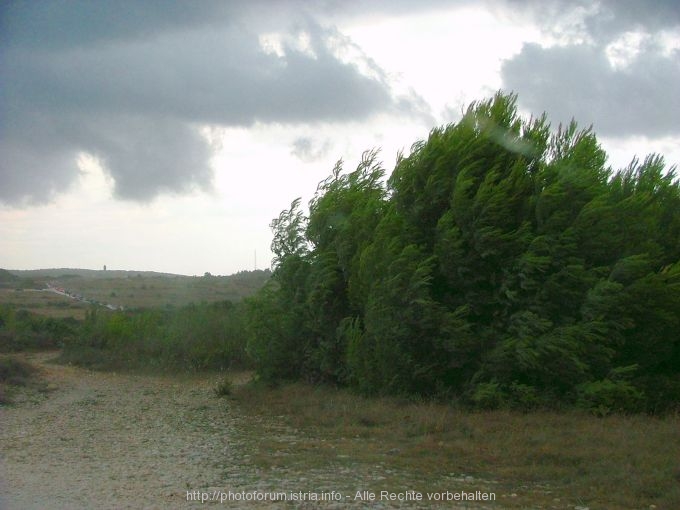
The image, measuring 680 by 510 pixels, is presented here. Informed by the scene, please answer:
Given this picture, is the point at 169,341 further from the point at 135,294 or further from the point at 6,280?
the point at 6,280

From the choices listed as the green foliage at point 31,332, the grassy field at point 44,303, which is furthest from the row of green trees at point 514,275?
the grassy field at point 44,303

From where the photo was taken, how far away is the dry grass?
9586mm

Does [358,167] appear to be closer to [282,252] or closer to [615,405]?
[282,252]

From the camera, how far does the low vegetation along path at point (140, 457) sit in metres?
9.41

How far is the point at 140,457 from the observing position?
476 inches

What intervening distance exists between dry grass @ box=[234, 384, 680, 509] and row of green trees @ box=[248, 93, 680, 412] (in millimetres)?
1230

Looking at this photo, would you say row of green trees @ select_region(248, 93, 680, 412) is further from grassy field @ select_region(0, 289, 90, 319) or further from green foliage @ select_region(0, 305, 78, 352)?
grassy field @ select_region(0, 289, 90, 319)

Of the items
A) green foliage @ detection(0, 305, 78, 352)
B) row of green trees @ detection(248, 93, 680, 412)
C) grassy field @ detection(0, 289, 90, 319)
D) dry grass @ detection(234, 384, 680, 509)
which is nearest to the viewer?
dry grass @ detection(234, 384, 680, 509)

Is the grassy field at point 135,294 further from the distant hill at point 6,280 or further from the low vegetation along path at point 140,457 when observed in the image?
the low vegetation along path at point 140,457

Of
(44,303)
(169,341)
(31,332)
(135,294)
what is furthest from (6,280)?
(169,341)

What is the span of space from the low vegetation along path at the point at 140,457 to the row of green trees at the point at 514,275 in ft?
13.8

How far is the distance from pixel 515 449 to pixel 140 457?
610 centimetres

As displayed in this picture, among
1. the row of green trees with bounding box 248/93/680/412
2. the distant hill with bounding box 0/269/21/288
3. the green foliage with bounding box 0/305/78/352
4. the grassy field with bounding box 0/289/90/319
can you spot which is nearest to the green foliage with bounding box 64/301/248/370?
the green foliage with bounding box 0/305/78/352

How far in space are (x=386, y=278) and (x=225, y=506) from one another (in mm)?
9450
